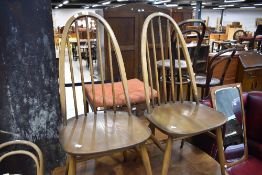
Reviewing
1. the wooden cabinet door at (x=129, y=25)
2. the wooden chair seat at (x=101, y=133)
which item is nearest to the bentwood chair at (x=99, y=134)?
the wooden chair seat at (x=101, y=133)

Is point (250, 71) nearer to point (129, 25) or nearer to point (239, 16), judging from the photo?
point (129, 25)

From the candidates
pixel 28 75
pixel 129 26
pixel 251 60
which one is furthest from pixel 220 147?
pixel 251 60


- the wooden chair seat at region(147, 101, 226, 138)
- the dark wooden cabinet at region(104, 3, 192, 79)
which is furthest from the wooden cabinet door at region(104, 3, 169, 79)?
the wooden chair seat at region(147, 101, 226, 138)

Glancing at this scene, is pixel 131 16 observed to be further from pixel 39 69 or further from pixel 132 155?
pixel 132 155

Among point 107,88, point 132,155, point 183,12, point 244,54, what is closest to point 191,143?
point 132,155

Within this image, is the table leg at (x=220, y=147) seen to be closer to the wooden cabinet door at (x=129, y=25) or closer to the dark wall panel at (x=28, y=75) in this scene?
the dark wall panel at (x=28, y=75)

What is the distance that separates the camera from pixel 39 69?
1.63 m

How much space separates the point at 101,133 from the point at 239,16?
2154cm

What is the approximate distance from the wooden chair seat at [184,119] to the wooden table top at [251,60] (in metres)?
2.03

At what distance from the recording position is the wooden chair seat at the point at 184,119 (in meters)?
1.20

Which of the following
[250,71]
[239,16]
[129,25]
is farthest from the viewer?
[239,16]

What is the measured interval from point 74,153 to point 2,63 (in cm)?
90

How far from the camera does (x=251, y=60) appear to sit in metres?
3.21

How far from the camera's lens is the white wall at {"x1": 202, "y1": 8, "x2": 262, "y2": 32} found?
18922 mm
